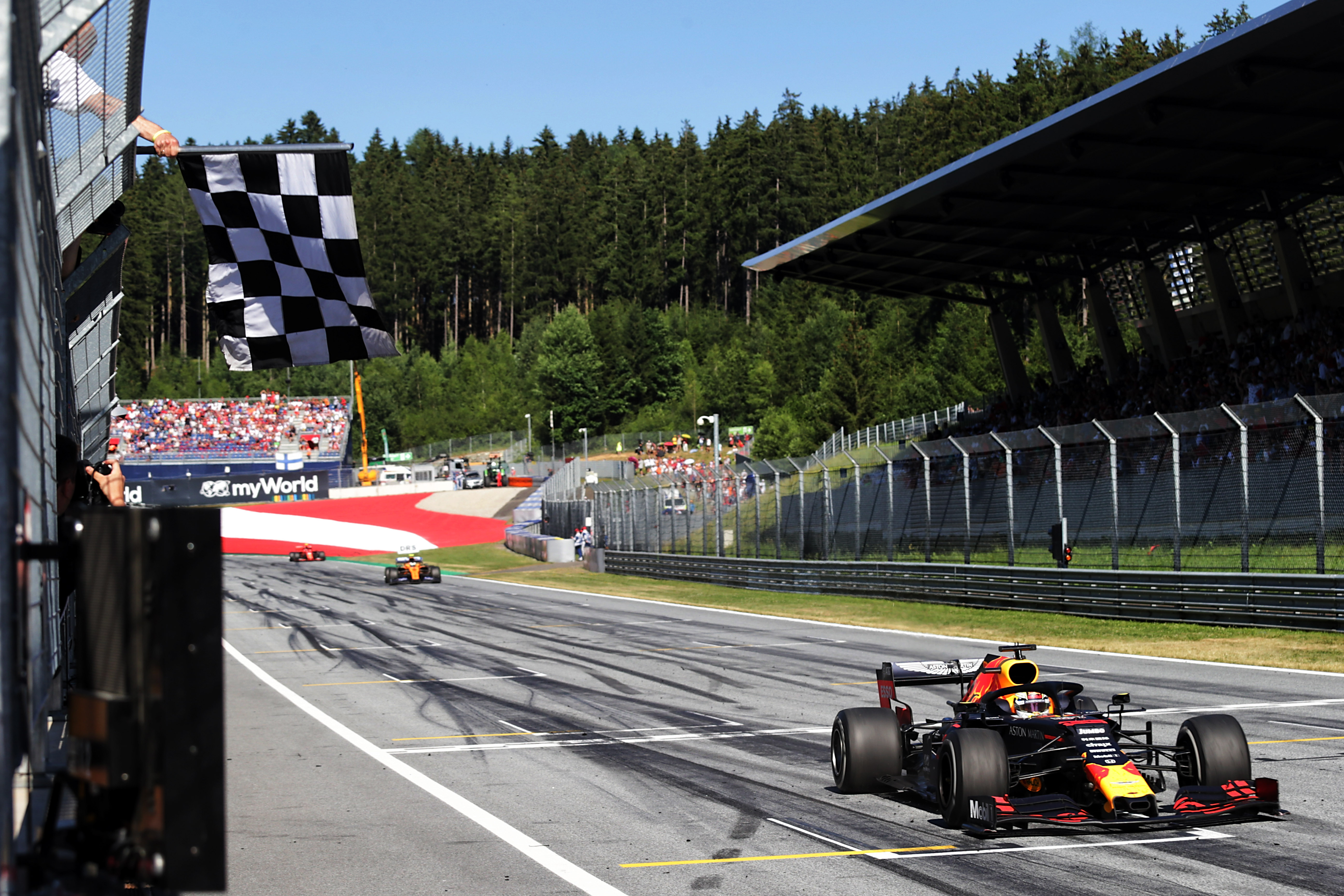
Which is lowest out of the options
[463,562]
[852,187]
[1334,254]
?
[463,562]

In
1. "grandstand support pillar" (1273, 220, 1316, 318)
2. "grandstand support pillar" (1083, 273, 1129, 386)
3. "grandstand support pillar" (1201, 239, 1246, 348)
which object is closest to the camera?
"grandstand support pillar" (1273, 220, 1316, 318)

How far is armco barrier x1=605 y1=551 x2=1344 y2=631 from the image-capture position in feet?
57.2

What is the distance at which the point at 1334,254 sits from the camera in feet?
117

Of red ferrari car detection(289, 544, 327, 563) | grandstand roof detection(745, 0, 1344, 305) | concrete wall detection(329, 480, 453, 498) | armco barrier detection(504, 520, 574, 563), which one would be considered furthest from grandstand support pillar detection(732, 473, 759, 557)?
concrete wall detection(329, 480, 453, 498)

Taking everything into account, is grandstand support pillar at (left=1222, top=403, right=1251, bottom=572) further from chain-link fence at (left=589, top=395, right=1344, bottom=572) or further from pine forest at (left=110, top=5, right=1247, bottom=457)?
pine forest at (left=110, top=5, right=1247, bottom=457)

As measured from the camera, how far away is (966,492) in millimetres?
24375

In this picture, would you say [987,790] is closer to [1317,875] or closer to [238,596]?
[1317,875]

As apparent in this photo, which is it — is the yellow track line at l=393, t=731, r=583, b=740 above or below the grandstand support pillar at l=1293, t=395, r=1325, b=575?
below

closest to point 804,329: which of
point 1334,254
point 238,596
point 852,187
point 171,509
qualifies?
point 852,187

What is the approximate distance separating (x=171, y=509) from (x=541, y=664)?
15060mm

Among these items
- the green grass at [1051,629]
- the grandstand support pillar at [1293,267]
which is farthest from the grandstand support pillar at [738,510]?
the grandstand support pillar at [1293,267]

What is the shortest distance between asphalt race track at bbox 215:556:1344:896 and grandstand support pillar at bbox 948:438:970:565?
221 inches

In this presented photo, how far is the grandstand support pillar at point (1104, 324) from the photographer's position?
36281mm

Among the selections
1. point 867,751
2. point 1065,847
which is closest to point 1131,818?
point 1065,847
